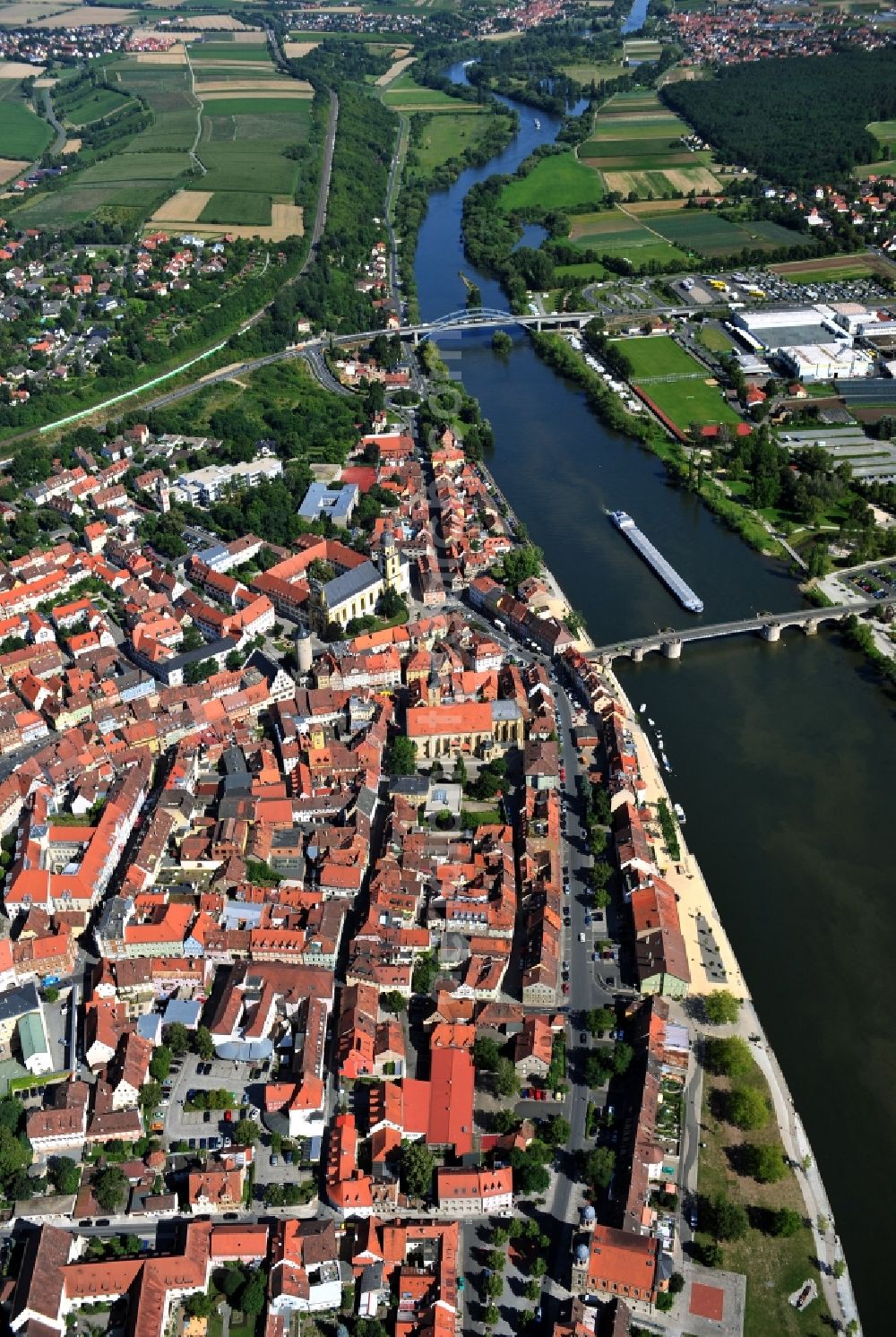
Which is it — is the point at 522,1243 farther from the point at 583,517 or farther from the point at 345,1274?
the point at 583,517

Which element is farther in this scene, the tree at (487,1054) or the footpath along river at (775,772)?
the footpath along river at (775,772)

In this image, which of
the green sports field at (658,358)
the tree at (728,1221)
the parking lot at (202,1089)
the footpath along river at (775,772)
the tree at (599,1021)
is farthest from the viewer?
the green sports field at (658,358)

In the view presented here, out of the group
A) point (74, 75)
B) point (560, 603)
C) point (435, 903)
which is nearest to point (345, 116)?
point (74, 75)

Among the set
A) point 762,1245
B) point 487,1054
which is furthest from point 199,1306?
point 762,1245

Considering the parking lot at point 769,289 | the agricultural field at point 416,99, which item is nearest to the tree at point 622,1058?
the parking lot at point 769,289

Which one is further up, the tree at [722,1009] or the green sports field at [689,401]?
the green sports field at [689,401]

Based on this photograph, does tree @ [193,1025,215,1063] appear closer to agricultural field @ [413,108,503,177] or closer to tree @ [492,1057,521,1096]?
tree @ [492,1057,521,1096]

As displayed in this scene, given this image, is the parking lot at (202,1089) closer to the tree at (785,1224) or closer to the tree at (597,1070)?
the tree at (597,1070)
